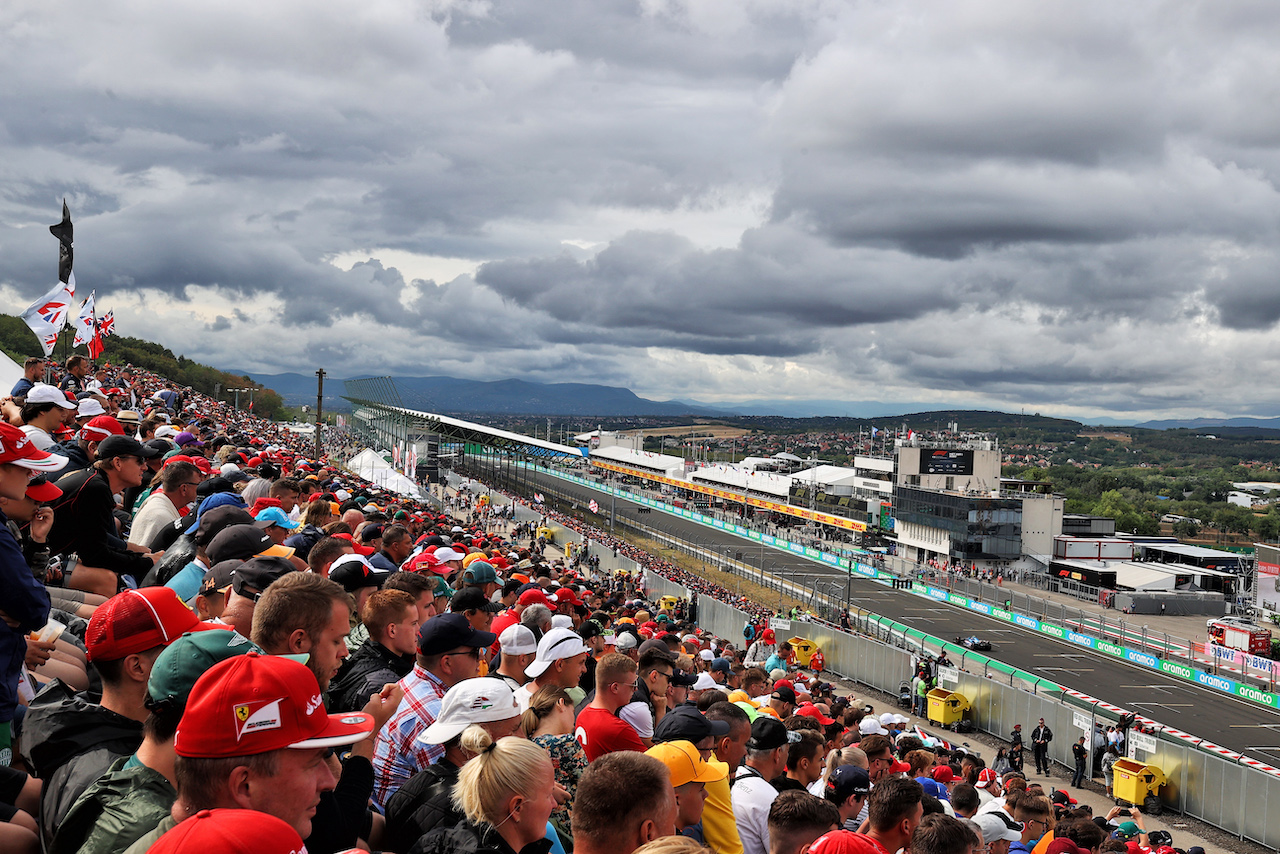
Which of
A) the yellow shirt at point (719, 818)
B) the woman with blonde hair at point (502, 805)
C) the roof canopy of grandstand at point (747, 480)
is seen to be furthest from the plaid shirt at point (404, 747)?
the roof canopy of grandstand at point (747, 480)

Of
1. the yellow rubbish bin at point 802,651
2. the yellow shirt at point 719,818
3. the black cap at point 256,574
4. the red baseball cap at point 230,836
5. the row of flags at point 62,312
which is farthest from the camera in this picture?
the yellow rubbish bin at point 802,651

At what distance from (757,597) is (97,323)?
109ft

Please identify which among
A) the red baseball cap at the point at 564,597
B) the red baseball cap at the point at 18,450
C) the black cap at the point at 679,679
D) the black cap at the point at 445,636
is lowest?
the red baseball cap at the point at 564,597

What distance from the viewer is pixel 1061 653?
44.6 metres

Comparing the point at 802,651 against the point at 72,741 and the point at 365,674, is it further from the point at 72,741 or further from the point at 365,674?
the point at 72,741

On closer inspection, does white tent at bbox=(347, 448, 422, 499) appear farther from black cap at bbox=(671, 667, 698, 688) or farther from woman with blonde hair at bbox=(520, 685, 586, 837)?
woman with blonde hair at bbox=(520, 685, 586, 837)

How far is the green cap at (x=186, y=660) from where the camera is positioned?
2.88 metres

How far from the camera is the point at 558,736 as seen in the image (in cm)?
457

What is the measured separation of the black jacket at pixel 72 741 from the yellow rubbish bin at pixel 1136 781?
22.5m

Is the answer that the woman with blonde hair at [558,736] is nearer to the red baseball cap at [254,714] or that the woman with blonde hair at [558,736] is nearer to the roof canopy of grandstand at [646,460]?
the red baseball cap at [254,714]

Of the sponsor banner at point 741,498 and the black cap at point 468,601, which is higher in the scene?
the black cap at point 468,601

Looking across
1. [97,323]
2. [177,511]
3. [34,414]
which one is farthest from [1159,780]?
[97,323]

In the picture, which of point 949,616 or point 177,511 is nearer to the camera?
point 177,511

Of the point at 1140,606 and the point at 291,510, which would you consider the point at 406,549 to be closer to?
the point at 291,510
